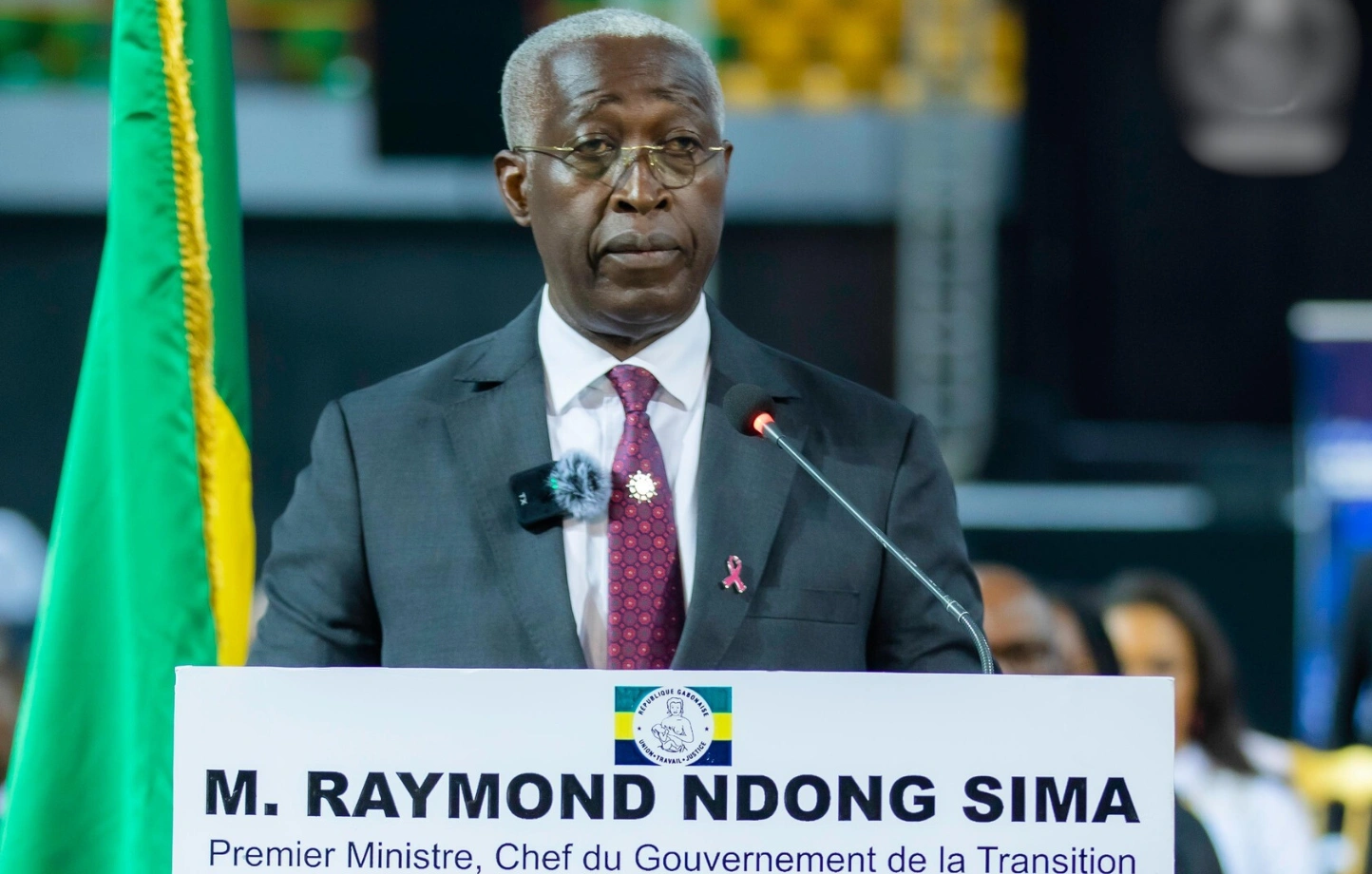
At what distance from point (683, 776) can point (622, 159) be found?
59 cm

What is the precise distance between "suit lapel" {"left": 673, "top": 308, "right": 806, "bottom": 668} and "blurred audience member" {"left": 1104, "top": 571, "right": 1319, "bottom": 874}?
2376 mm

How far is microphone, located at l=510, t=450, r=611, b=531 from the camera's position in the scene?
1571 millimetres

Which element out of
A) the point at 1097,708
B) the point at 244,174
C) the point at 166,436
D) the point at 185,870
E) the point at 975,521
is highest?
the point at 244,174

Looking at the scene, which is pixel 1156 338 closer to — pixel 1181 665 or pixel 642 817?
pixel 1181 665

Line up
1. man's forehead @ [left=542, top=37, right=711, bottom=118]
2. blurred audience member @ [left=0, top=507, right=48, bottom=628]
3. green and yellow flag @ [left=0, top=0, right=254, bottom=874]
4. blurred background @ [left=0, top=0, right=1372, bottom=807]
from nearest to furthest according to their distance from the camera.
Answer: man's forehead @ [left=542, top=37, right=711, bottom=118]
green and yellow flag @ [left=0, top=0, right=254, bottom=874]
blurred audience member @ [left=0, top=507, right=48, bottom=628]
blurred background @ [left=0, top=0, right=1372, bottom=807]

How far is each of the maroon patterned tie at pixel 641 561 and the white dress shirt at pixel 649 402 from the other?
25 mm

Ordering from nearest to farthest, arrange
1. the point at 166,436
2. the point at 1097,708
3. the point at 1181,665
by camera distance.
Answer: the point at 1097,708, the point at 166,436, the point at 1181,665

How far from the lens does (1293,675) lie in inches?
286

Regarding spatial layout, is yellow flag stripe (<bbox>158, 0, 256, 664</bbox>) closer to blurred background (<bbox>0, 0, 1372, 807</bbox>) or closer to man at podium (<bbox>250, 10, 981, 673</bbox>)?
man at podium (<bbox>250, 10, 981, 673</bbox>)

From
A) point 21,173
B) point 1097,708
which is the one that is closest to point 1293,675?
point 21,173

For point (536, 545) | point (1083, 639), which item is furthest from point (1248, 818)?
point (536, 545)

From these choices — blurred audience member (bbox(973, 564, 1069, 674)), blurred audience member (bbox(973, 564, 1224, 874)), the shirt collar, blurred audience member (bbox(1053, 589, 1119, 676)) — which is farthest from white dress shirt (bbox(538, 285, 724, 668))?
blurred audience member (bbox(1053, 589, 1119, 676))

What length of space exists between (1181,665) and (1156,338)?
12.2 ft

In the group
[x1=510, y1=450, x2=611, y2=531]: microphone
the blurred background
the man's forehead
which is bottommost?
[x1=510, y1=450, x2=611, y2=531]: microphone
